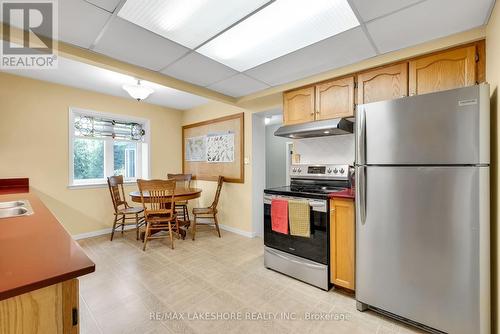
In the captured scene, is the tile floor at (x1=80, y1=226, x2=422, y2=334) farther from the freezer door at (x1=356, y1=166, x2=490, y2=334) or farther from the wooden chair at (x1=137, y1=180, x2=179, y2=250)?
the wooden chair at (x1=137, y1=180, x2=179, y2=250)

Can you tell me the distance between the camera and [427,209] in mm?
1555

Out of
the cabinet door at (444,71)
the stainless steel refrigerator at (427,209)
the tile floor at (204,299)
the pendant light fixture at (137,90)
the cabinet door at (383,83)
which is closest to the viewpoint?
the stainless steel refrigerator at (427,209)

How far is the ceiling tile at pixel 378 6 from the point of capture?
145 cm

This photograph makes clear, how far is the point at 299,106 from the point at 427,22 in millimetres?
1349

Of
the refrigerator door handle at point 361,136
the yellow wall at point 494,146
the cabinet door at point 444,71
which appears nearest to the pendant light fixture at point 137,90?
the refrigerator door handle at point 361,136

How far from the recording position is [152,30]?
1771 mm

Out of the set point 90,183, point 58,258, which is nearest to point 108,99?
point 90,183

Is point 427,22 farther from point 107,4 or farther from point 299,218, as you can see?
point 107,4

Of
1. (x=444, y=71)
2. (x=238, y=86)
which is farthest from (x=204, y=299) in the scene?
(x=444, y=71)

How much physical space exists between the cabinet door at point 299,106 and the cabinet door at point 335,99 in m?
0.09

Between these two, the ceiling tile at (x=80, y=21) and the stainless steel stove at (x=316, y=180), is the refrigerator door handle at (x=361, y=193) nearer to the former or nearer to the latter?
the stainless steel stove at (x=316, y=180)

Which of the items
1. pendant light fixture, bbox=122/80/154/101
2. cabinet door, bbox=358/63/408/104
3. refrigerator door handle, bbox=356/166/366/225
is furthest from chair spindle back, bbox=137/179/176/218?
cabinet door, bbox=358/63/408/104

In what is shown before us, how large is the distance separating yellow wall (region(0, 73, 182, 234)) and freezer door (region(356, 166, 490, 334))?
156 inches

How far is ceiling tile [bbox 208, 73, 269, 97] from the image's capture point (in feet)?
9.00
